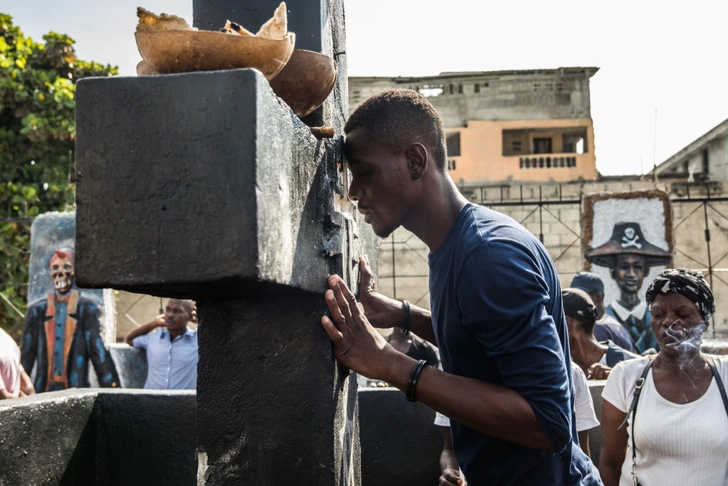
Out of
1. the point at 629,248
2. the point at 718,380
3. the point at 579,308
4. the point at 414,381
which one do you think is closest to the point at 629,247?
the point at 629,248

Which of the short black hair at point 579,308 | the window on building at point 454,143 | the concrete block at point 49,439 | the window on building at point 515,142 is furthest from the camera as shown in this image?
the window on building at point 515,142

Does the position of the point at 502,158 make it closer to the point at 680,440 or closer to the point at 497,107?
the point at 497,107

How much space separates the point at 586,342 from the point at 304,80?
3254 millimetres

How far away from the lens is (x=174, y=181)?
171cm

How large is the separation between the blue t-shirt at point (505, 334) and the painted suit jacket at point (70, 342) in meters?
6.94

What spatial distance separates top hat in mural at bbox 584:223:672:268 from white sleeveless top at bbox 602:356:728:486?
20.9 ft

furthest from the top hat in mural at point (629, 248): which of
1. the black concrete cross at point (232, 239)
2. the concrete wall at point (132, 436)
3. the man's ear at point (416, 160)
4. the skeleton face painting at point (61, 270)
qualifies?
the man's ear at point (416, 160)

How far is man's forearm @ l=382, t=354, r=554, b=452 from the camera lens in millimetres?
1893

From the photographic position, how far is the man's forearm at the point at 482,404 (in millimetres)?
1893

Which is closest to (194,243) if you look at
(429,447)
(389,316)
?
(389,316)

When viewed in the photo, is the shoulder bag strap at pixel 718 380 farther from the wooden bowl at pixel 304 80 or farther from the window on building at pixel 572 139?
the window on building at pixel 572 139

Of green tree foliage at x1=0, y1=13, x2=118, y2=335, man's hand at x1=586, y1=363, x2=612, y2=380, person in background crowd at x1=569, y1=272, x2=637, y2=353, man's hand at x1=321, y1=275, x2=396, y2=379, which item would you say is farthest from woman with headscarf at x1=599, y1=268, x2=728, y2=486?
green tree foliage at x1=0, y1=13, x2=118, y2=335

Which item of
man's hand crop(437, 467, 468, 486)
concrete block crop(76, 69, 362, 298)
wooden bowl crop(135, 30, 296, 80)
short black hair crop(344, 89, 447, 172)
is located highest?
wooden bowl crop(135, 30, 296, 80)

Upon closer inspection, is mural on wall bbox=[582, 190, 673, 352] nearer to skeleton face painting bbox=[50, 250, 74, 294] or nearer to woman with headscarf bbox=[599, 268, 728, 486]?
woman with headscarf bbox=[599, 268, 728, 486]
